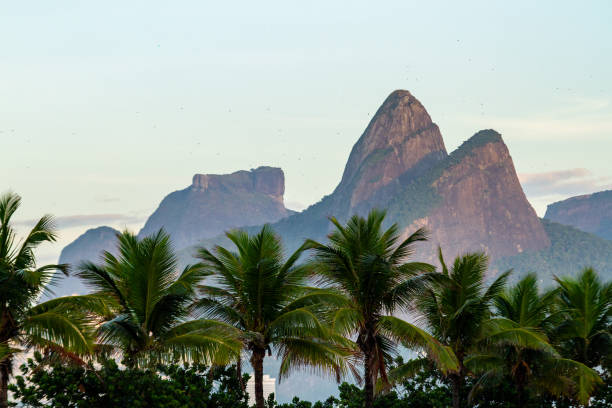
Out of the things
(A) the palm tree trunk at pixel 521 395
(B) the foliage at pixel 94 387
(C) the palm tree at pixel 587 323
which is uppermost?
(C) the palm tree at pixel 587 323

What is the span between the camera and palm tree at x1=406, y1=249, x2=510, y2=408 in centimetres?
2414

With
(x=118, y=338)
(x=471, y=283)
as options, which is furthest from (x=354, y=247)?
(x=118, y=338)

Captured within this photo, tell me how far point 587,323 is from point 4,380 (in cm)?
1710

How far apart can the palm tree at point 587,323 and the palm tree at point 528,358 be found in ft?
1.74

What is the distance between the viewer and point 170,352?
1964 centimetres

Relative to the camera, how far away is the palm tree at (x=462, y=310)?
24.1 m

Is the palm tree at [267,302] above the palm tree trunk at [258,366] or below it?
above

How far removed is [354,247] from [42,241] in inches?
306

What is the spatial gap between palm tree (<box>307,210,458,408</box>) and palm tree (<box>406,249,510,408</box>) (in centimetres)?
197

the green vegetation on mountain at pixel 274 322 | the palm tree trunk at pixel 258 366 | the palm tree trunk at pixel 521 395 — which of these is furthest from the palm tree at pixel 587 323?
the palm tree trunk at pixel 258 366

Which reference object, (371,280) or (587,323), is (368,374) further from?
(587,323)

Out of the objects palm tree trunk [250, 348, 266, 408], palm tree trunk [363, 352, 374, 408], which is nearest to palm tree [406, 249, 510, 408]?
palm tree trunk [363, 352, 374, 408]

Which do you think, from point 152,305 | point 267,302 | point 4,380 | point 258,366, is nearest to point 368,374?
point 258,366

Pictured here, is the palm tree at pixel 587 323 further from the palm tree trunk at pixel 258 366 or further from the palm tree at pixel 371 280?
the palm tree trunk at pixel 258 366
